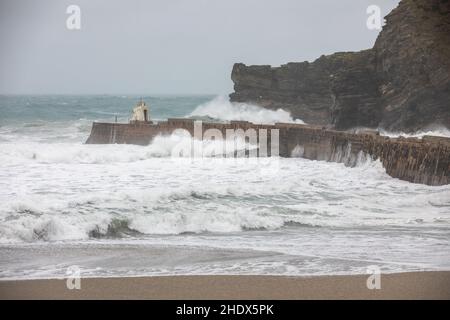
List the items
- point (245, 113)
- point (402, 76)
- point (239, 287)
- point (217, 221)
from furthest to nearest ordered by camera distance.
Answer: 1. point (245, 113)
2. point (402, 76)
3. point (217, 221)
4. point (239, 287)

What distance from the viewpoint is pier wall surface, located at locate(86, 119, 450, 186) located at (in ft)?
46.3

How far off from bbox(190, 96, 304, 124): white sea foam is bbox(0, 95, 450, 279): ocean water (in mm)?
24226

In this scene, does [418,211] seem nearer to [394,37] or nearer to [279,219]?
[279,219]

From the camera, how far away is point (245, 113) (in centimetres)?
4300

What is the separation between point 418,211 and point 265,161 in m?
8.12

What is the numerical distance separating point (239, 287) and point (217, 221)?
366 cm

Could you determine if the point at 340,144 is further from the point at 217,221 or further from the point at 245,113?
the point at 245,113

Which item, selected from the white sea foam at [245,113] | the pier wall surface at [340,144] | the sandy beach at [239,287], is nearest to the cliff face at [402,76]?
the pier wall surface at [340,144]

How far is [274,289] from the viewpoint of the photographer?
5.89 meters

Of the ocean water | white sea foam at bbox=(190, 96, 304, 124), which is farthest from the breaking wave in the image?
white sea foam at bbox=(190, 96, 304, 124)
